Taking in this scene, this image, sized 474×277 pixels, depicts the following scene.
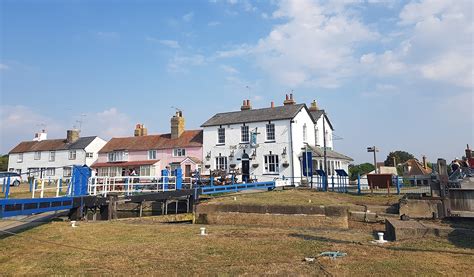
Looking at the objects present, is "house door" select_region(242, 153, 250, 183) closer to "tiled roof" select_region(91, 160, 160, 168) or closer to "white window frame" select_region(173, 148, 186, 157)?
"white window frame" select_region(173, 148, 186, 157)

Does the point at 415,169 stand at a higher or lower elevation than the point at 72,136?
lower

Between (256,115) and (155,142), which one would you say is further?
(155,142)

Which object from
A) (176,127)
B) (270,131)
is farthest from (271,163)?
(176,127)

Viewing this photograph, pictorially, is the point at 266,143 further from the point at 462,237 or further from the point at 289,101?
the point at 462,237

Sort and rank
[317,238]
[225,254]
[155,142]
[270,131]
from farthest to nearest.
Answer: [155,142] → [270,131] → [317,238] → [225,254]

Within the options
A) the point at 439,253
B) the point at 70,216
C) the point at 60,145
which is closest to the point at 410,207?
the point at 439,253

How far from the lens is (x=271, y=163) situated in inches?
1259

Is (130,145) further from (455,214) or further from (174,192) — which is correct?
(455,214)

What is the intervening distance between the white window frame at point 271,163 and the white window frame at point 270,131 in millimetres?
1601

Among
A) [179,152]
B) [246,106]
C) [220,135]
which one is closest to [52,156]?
[179,152]

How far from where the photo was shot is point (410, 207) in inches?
591

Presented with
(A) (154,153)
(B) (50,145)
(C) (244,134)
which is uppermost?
(B) (50,145)

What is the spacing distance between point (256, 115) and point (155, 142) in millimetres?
13750

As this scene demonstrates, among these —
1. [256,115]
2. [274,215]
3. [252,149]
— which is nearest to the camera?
[274,215]
